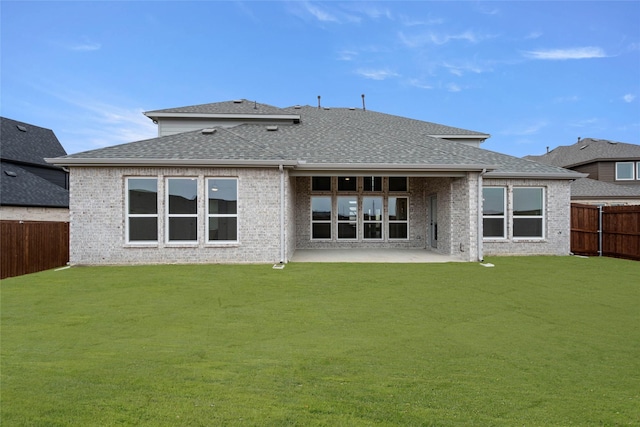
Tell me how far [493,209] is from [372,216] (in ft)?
16.0

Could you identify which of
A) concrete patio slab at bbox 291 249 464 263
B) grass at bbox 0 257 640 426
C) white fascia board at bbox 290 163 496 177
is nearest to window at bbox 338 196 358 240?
concrete patio slab at bbox 291 249 464 263

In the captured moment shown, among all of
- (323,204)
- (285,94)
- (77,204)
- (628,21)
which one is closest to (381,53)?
(285,94)

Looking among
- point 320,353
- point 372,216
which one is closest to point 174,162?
point 320,353

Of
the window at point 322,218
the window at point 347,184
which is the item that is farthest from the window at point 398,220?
the window at point 322,218

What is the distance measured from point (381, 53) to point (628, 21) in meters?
13.9

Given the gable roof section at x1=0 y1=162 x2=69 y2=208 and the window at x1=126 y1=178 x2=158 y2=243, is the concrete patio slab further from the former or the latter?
the gable roof section at x1=0 y1=162 x2=69 y2=208

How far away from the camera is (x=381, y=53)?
26.0 metres

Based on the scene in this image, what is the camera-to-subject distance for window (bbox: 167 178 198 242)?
10.8 m

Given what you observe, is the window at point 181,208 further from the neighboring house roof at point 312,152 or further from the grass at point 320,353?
the grass at point 320,353

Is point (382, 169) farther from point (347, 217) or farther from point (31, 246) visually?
point (31, 246)

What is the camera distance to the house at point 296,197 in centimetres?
1069

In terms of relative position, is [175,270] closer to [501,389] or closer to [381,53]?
[501,389]

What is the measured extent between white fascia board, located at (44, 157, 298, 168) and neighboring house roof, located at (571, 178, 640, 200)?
2067cm

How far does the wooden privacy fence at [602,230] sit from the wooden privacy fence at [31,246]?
18.7 m
